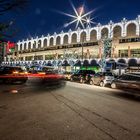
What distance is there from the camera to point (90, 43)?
69.9 meters

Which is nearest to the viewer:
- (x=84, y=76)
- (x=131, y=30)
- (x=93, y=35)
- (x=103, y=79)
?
(x=103, y=79)

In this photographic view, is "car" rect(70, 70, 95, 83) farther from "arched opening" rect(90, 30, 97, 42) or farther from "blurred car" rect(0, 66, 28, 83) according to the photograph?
"arched opening" rect(90, 30, 97, 42)

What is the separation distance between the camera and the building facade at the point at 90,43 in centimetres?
5926

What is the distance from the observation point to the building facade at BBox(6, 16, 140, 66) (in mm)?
59256

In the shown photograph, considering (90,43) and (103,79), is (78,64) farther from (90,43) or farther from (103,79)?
(103,79)

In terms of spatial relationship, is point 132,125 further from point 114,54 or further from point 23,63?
point 23,63

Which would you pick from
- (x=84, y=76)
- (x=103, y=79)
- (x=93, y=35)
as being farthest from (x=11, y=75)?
(x=93, y=35)

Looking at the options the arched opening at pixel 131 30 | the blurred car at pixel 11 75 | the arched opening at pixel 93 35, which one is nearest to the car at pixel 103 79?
the blurred car at pixel 11 75

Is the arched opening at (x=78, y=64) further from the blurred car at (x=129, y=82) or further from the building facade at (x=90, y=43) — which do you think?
the blurred car at (x=129, y=82)

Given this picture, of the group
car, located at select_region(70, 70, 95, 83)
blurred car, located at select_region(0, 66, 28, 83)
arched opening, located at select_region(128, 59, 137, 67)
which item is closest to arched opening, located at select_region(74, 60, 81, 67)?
arched opening, located at select_region(128, 59, 137, 67)

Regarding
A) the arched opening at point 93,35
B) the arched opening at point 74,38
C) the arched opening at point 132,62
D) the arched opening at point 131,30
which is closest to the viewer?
the arched opening at point 132,62

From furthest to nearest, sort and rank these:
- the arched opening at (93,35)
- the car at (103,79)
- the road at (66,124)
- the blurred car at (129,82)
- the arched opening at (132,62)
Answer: the arched opening at (93,35) → the arched opening at (132,62) → the car at (103,79) → the blurred car at (129,82) → the road at (66,124)

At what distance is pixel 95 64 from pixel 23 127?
182ft

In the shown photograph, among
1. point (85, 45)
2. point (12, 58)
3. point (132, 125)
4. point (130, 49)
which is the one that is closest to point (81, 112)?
point (132, 125)
